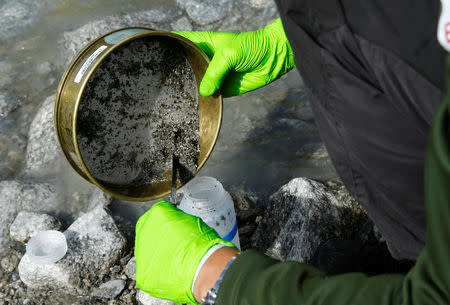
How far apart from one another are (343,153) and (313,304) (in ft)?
1.74

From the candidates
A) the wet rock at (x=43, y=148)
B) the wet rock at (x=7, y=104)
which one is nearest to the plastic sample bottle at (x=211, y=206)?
the wet rock at (x=43, y=148)

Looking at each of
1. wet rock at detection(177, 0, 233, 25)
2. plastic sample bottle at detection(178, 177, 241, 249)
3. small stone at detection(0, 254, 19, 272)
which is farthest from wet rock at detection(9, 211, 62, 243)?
wet rock at detection(177, 0, 233, 25)

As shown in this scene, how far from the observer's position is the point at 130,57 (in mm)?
1935

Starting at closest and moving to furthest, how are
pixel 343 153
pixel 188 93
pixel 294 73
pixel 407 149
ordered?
pixel 407 149
pixel 343 153
pixel 188 93
pixel 294 73

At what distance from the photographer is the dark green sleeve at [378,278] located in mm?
824

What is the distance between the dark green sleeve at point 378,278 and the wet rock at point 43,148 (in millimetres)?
2618

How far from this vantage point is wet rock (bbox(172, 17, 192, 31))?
439cm

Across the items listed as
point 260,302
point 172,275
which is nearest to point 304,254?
point 172,275

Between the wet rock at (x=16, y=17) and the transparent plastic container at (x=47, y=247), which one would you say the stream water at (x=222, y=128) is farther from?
the transparent plastic container at (x=47, y=247)

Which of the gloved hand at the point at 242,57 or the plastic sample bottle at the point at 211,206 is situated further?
the plastic sample bottle at the point at 211,206

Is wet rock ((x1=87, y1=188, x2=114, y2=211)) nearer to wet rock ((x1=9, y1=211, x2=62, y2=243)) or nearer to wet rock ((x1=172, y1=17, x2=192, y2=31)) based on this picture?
wet rock ((x1=9, y1=211, x2=62, y2=243))

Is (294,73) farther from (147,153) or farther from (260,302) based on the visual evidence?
(260,302)

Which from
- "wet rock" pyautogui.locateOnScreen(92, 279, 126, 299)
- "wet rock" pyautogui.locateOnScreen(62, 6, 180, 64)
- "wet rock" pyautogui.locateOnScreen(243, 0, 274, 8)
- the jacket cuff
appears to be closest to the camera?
the jacket cuff

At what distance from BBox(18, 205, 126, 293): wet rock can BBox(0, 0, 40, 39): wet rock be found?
3.04 metres
